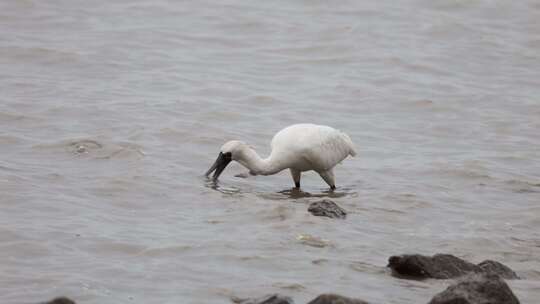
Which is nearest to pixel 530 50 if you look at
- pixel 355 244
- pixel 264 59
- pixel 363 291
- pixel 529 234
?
pixel 264 59

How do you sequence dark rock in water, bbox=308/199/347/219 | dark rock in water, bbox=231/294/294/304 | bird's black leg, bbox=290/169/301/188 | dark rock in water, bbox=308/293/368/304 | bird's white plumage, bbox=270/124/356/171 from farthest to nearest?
1. bird's black leg, bbox=290/169/301/188
2. bird's white plumage, bbox=270/124/356/171
3. dark rock in water, bbox=308/199/347/219
4. dark rock in water, bbox=231/294/294/304
5. dark rock in water, bbox=308/293/368/304

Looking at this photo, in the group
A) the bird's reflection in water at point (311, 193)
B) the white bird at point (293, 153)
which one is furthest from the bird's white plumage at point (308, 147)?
the bird's reflection in water at point (311, 193)

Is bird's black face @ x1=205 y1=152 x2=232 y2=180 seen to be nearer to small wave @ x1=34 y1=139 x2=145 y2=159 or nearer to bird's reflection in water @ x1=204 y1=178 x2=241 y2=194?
bird's reflection in water @ x1=204 y1=178 x2=241 y2=194

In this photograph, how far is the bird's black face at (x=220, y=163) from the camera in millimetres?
12789

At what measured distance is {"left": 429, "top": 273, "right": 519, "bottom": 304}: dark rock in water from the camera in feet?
24.3

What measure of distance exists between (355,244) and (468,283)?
276cm

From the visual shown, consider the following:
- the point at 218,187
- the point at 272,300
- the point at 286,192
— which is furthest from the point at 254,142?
the point at 272,300

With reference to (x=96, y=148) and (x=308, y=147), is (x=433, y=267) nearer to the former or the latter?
(x=308, y=147)

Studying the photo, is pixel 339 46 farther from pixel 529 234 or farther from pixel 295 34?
pixel 529 234

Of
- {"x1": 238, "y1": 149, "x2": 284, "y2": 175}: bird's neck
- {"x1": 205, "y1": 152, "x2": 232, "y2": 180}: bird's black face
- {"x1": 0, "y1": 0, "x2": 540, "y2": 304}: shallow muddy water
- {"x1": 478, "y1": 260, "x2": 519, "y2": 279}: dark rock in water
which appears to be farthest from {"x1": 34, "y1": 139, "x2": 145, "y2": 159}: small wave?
{"x1": 478, "y1": 260, "x2": 519, "y2": 279}: dark rock in water

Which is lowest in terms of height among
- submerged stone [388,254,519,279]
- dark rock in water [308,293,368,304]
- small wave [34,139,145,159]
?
small wave [34,139,145,159]

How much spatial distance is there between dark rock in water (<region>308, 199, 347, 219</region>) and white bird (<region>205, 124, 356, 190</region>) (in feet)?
4.23

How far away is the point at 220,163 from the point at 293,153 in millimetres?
887

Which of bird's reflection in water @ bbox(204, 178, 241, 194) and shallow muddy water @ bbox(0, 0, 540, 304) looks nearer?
shallow muddy water @ bbox(0, 0, 540, 304)
